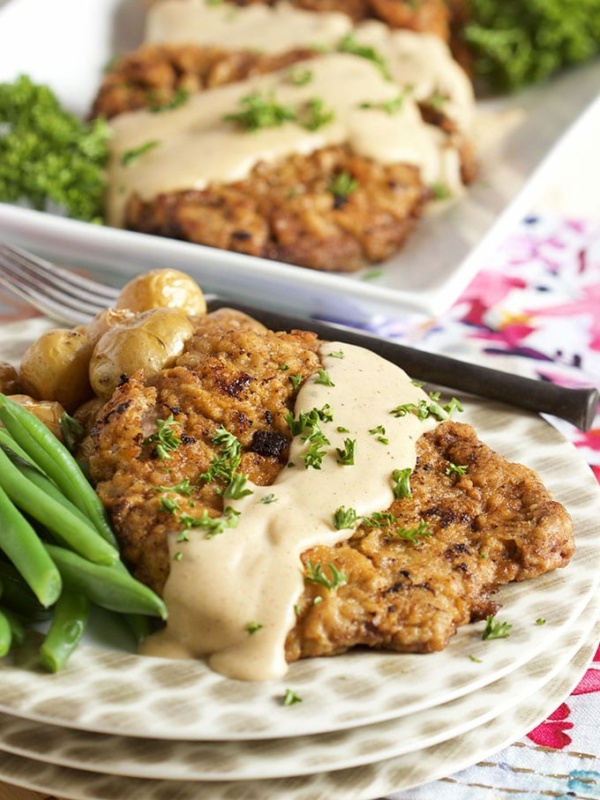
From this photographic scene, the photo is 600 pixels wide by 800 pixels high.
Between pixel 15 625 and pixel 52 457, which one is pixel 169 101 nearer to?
pixel 52 457

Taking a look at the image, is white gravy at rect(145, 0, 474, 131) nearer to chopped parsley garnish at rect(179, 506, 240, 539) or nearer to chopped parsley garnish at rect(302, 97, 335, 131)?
chopped parsley garnish at rect(302, 97, 335, 131)

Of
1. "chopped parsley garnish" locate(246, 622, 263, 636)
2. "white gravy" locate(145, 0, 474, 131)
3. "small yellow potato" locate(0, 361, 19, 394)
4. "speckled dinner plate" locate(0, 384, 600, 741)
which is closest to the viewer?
"speckled dinner plate" locate(0, 384, 600, 741)

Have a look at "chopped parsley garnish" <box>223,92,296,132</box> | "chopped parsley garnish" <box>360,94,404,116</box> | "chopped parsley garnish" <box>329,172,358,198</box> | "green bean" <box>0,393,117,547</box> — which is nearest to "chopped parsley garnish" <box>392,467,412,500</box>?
"green bean" <box>0,393,117,547</box>

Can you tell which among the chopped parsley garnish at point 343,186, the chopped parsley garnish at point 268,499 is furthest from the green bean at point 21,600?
the chopped parsley garnish at point 343,186

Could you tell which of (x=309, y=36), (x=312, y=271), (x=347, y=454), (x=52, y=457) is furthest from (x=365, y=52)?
(x=52, y=457)

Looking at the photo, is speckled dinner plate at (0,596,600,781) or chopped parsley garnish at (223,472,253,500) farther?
chopped parsley garnish at (223,472,253,500)

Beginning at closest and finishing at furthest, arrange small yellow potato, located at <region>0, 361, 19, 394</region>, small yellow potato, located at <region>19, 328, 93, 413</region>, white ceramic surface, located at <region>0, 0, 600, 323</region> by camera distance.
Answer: small yellow potato, located at <region>19, 328, 93, 413</region> < small yellow potato, located at <region>0, 361, 19, 394</region> < white ceramic surface, located at <region>0, 0, 600, 323</region>
